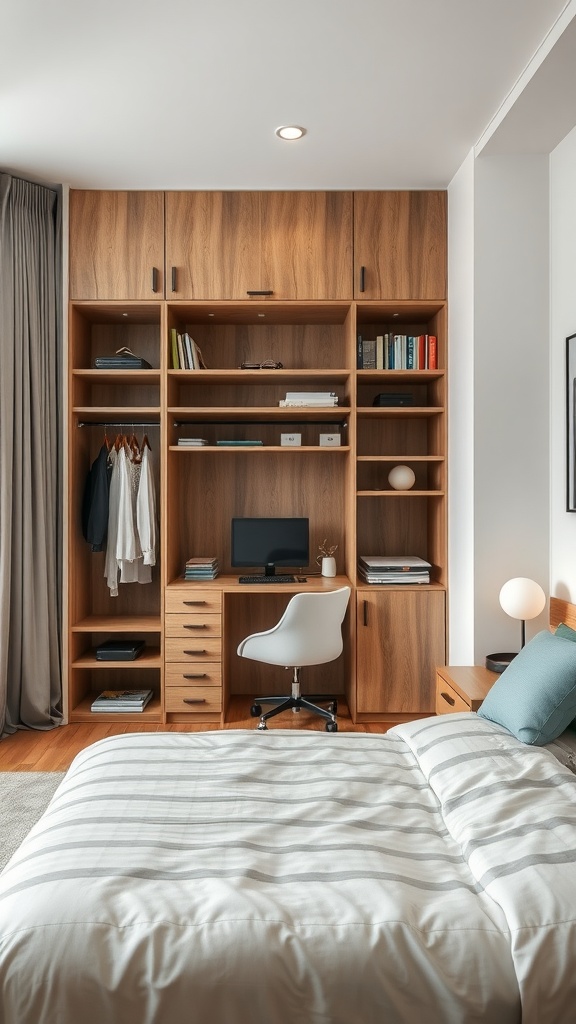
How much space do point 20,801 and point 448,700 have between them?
1933mm

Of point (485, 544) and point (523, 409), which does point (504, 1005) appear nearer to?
point (485, 544)

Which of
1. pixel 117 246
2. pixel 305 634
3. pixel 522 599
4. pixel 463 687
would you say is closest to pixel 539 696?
pixel 463 687

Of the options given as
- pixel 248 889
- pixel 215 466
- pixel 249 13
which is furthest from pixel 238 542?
pixel 248 889

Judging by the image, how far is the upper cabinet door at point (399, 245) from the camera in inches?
154

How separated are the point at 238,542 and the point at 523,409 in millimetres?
1794

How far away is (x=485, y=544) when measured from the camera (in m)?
3.42

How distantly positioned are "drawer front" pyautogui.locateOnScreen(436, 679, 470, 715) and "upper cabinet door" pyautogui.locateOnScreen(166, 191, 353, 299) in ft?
7.13

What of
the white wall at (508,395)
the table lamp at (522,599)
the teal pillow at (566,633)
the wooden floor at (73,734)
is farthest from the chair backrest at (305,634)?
the teal pillow at (566,633)

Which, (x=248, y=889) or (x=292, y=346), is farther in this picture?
(x=292, y=346)

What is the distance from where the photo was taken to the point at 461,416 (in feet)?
11.9

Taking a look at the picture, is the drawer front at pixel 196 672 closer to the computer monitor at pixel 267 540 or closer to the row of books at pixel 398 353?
the computer monitor at pixel 267 540

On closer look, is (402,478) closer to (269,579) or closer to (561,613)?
(269,579)

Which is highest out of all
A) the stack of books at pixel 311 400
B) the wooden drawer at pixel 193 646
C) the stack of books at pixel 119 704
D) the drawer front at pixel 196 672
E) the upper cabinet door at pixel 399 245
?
the upper cabinet door at pixel 399 245

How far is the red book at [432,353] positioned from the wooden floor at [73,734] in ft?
6.77
